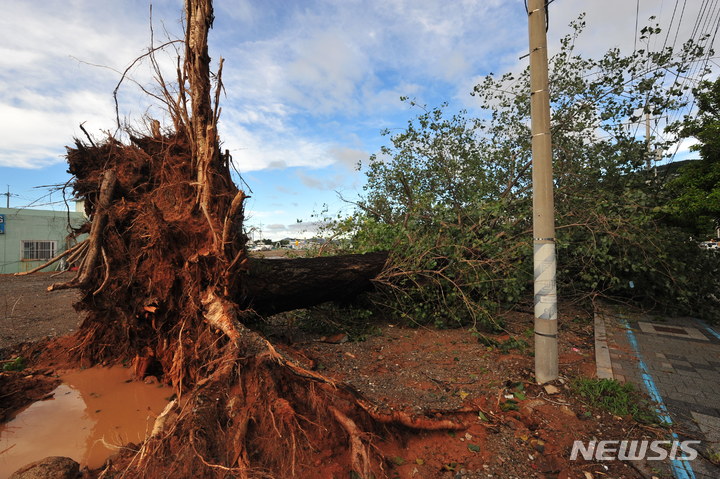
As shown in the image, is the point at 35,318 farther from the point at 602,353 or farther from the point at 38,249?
the point at 38,249

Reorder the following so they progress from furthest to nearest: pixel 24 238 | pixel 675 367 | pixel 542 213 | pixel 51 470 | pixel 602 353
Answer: pixel 24 238
pixel 602 353
pixel 675 367
pixel 542 213
pixel 51 470

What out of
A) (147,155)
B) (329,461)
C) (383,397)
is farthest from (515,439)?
(147,155)

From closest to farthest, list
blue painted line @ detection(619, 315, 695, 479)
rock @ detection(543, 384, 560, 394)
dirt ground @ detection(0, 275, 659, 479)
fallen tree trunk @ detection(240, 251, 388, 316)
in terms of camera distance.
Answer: blue painted line @ detection(619, 315, 695, 479) < dirt ground @ detection(0, 275, 659, 479) < rock @ detection(543, 384, 560, 394) < fallen tree trunk @ detection(240, 251, 388, 316)

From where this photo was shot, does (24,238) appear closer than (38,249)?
Yes

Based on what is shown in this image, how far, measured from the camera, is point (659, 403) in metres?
3.48

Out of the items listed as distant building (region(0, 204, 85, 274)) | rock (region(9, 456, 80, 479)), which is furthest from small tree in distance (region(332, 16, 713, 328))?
distant building (region(0, 204, 85, 274))

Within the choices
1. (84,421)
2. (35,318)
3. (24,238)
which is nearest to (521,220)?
(84,421)

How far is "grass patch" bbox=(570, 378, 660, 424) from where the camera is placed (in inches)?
128

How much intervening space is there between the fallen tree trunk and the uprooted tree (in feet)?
0.11

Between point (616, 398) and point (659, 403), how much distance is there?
414 mm

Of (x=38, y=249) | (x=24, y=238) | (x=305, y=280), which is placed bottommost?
(x=305, y=280)

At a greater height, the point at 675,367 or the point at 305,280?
the point at 305,280

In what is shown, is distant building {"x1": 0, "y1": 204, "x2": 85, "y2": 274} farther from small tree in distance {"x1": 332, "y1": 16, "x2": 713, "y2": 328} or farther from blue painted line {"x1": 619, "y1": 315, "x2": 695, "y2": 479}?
blue painted line {"x1": 619, "y1": 315, "x2": 695, "y2": 479}

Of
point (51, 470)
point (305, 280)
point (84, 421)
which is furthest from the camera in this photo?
point (305, 280)
